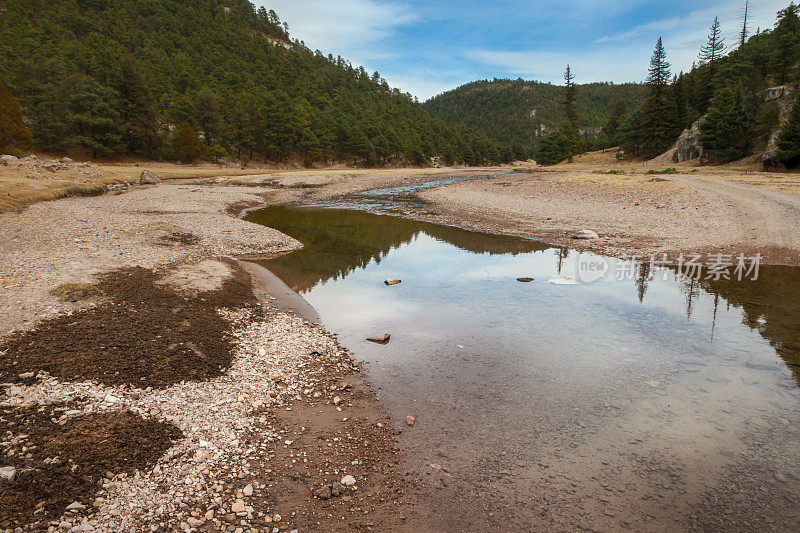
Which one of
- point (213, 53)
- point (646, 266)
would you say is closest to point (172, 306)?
point (646, 266)

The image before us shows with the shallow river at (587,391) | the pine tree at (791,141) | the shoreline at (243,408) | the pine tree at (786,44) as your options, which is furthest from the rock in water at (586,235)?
the pine tree at (786,44)

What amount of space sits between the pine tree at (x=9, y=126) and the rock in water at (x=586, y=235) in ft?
218

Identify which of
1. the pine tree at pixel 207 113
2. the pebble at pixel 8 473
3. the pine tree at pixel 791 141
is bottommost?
the pebble at pixel 8 473

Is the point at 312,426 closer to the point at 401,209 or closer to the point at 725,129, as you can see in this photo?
the point at 401,209

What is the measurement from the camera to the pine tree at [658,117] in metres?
71.4

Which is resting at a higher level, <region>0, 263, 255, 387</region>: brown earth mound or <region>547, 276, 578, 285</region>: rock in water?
<region>0, 263, 255, 387</region>: brown earth mound

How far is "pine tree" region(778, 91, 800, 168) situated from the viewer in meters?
36.9

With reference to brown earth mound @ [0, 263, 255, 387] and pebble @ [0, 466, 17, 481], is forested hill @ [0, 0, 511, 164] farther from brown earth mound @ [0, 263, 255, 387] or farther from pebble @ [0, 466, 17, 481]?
pebble @ [0, 466, 17, 481]

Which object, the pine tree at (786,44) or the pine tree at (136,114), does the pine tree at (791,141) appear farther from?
the pine tree at (136,114)

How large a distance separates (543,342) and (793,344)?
627 cm

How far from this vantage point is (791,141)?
1487 inches

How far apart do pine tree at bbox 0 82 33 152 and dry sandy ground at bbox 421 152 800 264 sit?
54801 mm

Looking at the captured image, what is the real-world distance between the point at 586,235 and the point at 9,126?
67.9 meters

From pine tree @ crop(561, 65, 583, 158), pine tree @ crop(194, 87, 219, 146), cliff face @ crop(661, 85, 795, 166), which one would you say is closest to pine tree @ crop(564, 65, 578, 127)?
pine tree @ crop(561, 65, 583, 158)
